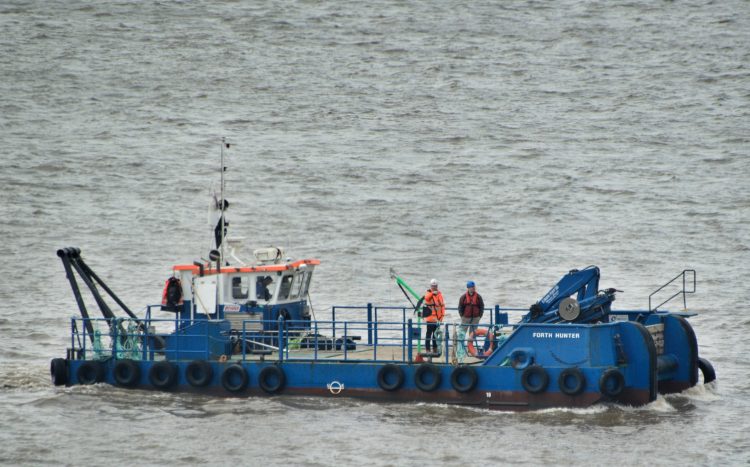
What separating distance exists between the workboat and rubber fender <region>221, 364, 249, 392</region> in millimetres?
19

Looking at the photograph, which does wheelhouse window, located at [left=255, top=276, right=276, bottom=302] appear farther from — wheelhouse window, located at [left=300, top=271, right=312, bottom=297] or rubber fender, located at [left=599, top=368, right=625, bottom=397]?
rubber fender, located at [left=599, top=368, right=625, bottom=397]

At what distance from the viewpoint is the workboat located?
2298cm

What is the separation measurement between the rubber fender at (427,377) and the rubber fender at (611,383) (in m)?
3.00

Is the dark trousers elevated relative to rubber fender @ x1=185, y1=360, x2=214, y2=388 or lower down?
elevated

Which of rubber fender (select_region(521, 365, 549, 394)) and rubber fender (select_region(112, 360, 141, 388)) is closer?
rubber fender (select_region(521, 365, 549, 394))

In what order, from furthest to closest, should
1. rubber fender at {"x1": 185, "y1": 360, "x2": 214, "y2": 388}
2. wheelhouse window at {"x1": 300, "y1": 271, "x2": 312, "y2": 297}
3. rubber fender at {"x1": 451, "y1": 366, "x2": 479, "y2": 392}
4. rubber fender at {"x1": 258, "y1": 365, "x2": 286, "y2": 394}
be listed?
1. wheelhouse window at {"x1": 300, "y1": 271, "x2": 312, "y2": 297}
2. rubber fender at {"x1": 185, "y1": 360, "x2": 214, "y2": 388}
3. rubber fender at {"x1": 258, "y1": 365, "x2": 286, "y2": 394}
4. rubber fender at {"x1": 451, "y1": 366, "x2": 479, "y2": 392}

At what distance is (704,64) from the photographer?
190ft

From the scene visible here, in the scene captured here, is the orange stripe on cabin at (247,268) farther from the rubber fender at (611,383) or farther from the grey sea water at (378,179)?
the rubber fender at (611,383)

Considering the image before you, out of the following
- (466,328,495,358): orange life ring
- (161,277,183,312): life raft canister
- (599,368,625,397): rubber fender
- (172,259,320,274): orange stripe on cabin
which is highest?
(172,259,320,274): orange stripe on cabin

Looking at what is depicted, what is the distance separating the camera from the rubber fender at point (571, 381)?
74.7 feet

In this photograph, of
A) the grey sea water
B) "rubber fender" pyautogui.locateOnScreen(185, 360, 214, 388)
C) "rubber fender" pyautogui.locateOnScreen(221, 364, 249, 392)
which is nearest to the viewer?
the grey sea water

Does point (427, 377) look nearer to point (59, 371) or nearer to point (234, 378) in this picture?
point (234, 378)

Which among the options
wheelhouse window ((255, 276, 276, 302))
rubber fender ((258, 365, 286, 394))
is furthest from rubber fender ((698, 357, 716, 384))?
wheelhouse window ((255, 276, 276, 302))

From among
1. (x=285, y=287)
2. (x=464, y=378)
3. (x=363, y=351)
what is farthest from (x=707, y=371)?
(x=285, y=287)
